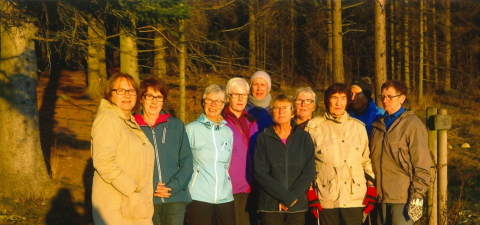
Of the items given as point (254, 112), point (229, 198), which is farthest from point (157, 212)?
point (254, 112)

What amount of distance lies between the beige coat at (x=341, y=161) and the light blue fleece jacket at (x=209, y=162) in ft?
2.92

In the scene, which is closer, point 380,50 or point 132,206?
point 132,206

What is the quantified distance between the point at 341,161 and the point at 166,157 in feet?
5.46

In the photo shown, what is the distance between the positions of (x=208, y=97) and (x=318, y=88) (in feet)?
56.4

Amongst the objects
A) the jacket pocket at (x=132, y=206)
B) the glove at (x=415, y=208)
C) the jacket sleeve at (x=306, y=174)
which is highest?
the jacket sleeve at (x=306, y=174)

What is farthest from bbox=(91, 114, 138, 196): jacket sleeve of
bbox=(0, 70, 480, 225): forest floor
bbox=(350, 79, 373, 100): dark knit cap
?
bbox=(0, 70, 480, 225): forest floor

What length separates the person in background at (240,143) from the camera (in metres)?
4.62

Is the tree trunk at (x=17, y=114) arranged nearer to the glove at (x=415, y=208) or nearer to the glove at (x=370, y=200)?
the glove at (x=370, y=200)

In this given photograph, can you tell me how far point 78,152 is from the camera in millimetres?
10992

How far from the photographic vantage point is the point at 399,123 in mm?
4625

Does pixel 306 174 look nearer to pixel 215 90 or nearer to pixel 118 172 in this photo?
pixel 215 90

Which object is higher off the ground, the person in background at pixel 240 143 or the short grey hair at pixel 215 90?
the short grey hair at pixel 215 90

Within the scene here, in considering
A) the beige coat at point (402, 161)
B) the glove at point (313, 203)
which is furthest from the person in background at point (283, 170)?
the beige coat at point (402, 161)

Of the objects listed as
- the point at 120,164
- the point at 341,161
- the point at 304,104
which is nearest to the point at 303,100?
the point at 304,104
